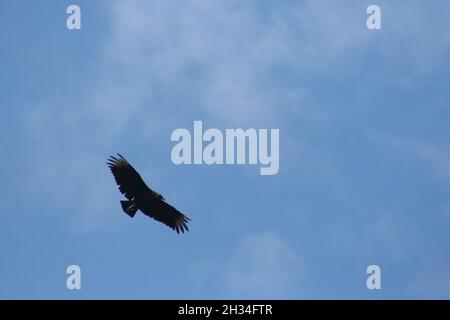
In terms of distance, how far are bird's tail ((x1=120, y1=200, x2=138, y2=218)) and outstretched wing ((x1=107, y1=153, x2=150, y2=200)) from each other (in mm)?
124

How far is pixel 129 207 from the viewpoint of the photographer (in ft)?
81.3

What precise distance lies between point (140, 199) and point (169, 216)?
786mm

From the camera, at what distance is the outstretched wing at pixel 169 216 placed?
25.0 meters

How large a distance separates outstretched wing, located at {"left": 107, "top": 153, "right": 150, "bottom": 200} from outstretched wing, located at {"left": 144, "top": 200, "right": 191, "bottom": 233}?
61 centimetres

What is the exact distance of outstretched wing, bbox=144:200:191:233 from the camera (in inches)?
984

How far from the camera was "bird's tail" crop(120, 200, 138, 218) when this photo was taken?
2472 cm

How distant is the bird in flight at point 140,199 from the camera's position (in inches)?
957

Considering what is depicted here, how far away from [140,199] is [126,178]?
70cm
